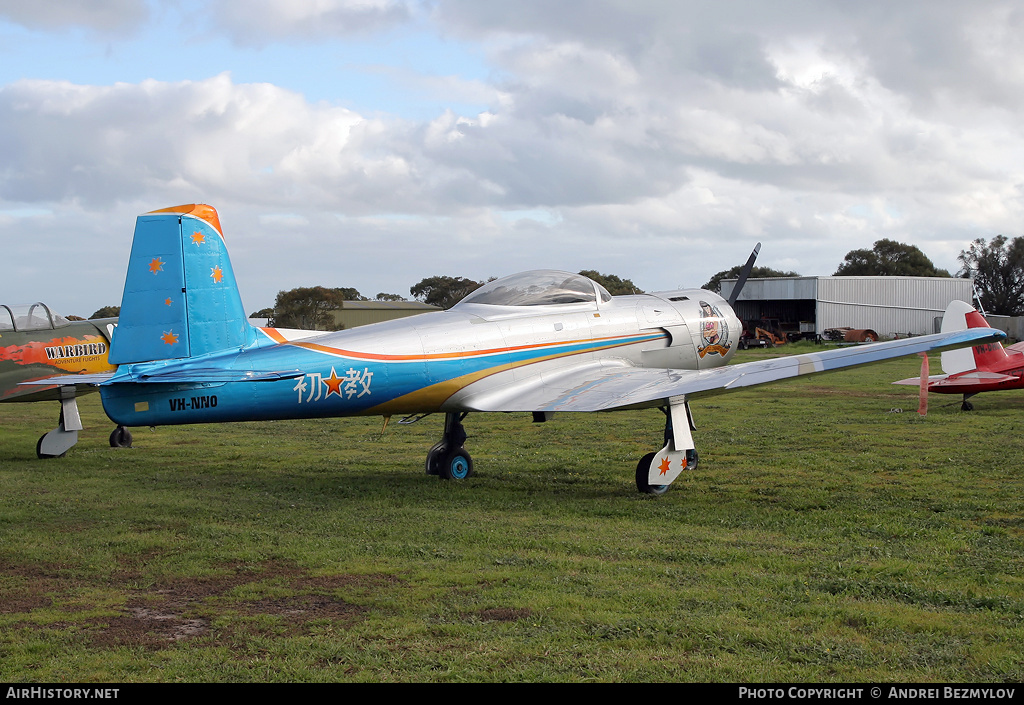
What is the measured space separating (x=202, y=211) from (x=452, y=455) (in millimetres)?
3674

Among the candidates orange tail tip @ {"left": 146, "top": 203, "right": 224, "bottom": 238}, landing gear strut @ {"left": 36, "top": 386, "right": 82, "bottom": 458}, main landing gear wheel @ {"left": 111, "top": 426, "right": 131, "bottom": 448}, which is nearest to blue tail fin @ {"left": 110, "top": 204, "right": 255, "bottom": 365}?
orange tail tip @ {"left": 146, "top": 203, "right": 224, "bottom": 238}

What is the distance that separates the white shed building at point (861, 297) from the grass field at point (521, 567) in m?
41.4

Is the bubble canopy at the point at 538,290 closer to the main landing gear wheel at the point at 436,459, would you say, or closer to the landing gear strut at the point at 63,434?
the main landing gear wheel at the point at 436,459

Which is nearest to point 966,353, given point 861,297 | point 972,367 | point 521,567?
point 972,367

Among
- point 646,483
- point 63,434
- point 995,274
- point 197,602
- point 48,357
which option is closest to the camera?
point 197,602

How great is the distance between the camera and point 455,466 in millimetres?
9805

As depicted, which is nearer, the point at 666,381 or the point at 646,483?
the point at 646,483

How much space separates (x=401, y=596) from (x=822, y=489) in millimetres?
5043

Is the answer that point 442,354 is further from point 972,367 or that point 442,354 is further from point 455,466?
point 972,367

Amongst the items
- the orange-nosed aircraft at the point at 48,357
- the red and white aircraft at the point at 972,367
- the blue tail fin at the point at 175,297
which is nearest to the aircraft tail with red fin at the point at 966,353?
the red and white aircraft at the point at 972,367

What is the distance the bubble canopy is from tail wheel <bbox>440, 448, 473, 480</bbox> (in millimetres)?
1734

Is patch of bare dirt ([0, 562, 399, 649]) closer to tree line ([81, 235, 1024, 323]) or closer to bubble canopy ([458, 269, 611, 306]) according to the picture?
bubble canopy ([458, 269, 611, 306])

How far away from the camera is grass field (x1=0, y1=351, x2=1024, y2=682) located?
4.13m
